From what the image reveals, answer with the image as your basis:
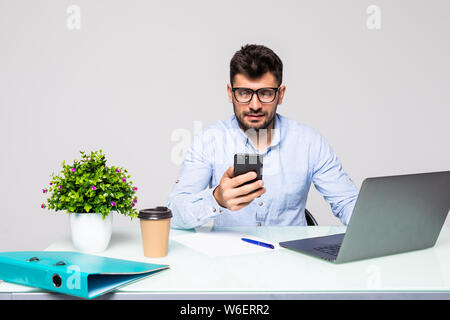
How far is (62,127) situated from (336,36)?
78.2 inches

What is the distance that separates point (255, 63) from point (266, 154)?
1.46ft

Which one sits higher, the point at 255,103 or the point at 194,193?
the point at 255,103

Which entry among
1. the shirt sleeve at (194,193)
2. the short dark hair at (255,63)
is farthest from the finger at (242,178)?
the short dark hair at (255,63)

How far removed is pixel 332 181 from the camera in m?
2.16

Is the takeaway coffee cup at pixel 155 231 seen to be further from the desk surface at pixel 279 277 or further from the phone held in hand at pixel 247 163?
the phone held in hand at pixel 247 163

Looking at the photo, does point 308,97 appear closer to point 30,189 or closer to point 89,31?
point 89,31

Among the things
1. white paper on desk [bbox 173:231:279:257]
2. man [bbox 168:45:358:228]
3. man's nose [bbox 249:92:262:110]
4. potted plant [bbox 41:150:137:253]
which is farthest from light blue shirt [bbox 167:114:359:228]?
potted plant [bbox 41:150:137:253]

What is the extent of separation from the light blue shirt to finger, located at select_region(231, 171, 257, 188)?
58 cm

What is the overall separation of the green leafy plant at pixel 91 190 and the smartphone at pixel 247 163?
33 centimetres

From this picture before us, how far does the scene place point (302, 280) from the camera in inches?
42.6

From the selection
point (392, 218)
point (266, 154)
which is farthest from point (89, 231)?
point (266, 154)

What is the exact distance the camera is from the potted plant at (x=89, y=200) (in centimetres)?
131

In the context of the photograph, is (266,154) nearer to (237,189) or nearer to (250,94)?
(250,94)
